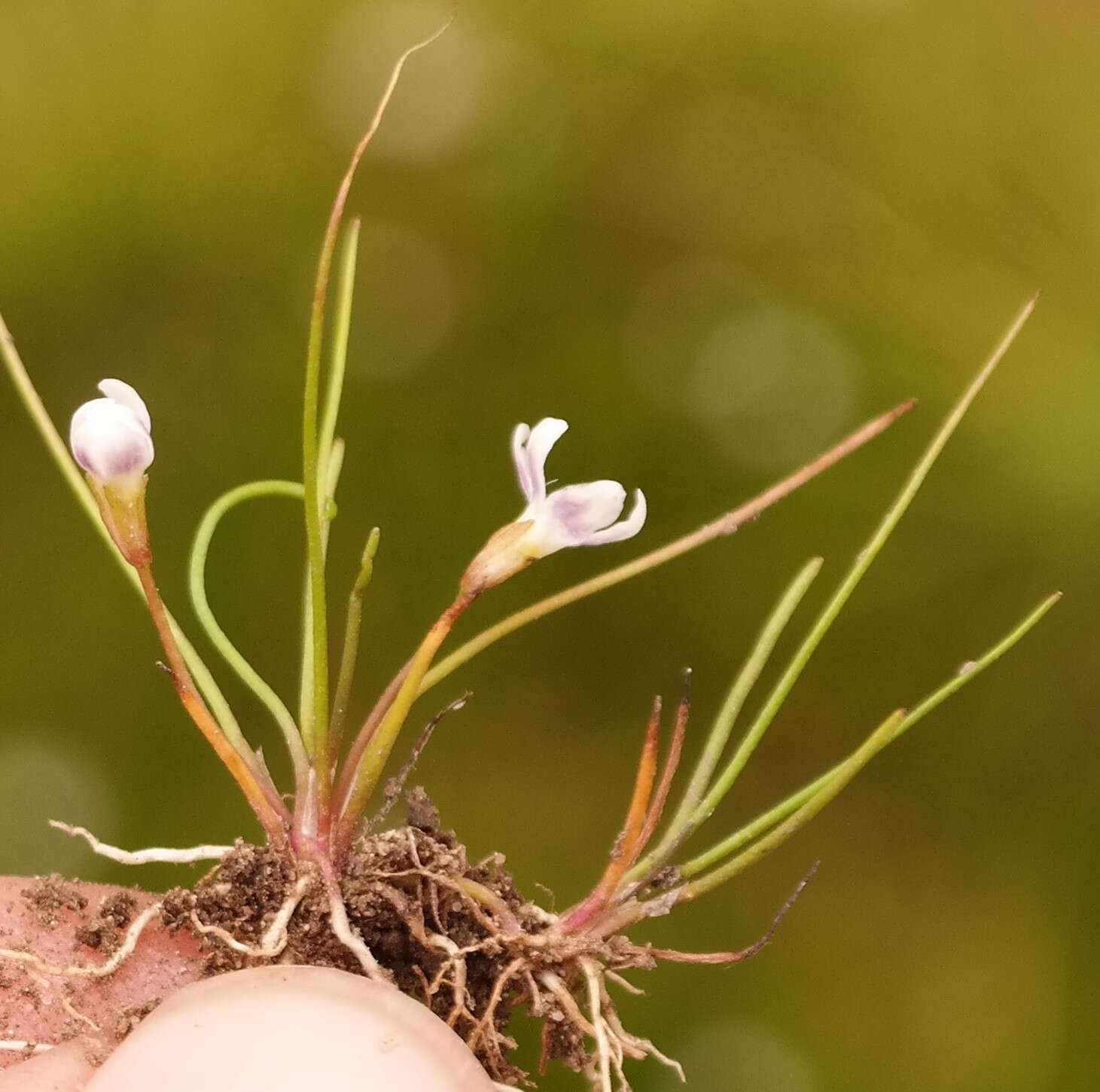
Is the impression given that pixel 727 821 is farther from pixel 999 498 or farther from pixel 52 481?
pixel 52 481

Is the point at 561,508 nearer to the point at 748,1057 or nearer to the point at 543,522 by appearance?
the point at 543,522

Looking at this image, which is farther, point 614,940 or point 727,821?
point 727,821

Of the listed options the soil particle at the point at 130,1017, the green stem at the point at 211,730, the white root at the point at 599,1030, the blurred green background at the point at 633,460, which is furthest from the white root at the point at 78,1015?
the blurred green background at the point at 633,460

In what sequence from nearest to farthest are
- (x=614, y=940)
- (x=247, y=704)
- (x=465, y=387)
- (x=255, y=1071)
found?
(x=255, y=1071)
(x=614, y=940)
(x=247, y=704)
(x=465, y=387)

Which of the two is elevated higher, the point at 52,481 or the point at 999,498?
the point at 999,498

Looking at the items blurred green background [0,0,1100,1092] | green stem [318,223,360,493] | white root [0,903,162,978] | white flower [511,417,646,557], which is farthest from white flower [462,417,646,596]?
blurred green background [0,0,1100,1092]

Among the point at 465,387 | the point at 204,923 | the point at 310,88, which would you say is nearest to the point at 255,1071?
the point at 204,923

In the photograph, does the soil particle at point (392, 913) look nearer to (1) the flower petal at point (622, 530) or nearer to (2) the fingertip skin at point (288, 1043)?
(2) the fingertip skin at point (288, 1043)

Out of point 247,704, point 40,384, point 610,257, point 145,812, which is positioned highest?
point 610,257
